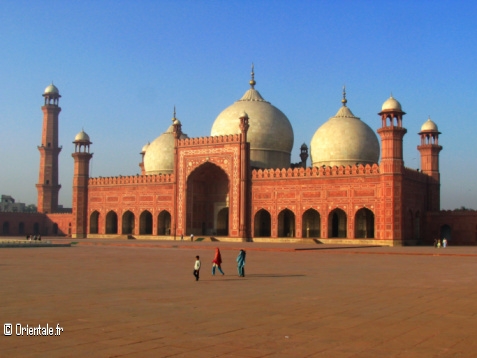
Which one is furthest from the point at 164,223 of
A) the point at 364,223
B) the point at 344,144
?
the point at 364,223

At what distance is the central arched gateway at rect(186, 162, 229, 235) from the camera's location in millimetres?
29391

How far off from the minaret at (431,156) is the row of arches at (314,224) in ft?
11.8

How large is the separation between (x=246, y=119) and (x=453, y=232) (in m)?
10.5

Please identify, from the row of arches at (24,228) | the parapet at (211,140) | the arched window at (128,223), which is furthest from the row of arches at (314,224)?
the row of arches at (24,228)

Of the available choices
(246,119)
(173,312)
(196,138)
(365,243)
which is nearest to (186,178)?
(196,138)

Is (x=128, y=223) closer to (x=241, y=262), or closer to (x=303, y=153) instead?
(x=303, y=153)

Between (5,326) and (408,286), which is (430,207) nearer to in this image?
(408,286)

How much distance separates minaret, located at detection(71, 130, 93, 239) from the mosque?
0.19 feet

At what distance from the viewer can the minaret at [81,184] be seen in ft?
107

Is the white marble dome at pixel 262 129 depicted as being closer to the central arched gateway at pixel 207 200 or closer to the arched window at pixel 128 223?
the central arched gateway at pixel 207 200

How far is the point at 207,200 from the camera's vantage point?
100ft

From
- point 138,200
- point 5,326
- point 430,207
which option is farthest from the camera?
point 138,200

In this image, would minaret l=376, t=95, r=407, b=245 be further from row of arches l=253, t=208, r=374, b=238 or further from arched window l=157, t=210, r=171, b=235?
arched window l=157, t=210, r=171, b=235

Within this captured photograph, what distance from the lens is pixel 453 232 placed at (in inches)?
1004
